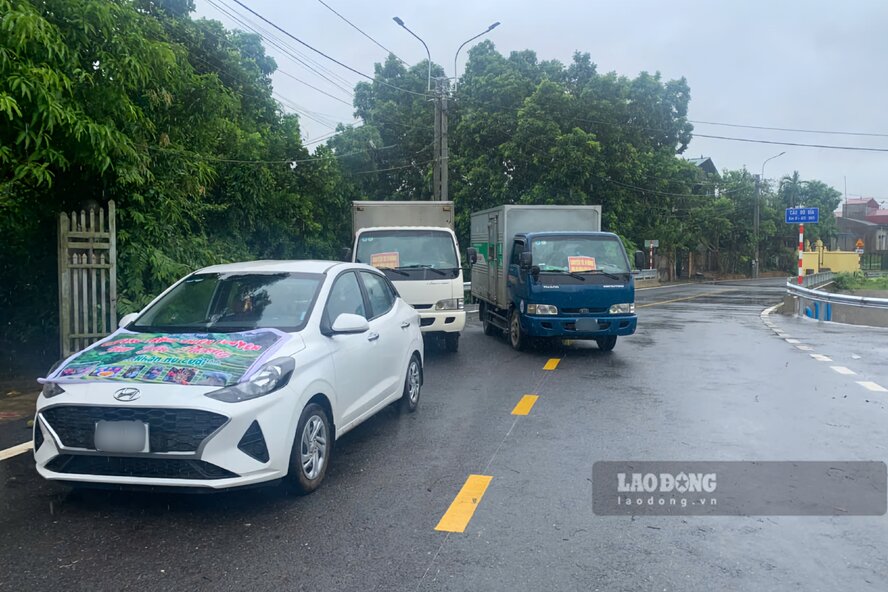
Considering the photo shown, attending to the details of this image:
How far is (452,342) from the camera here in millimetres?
12594

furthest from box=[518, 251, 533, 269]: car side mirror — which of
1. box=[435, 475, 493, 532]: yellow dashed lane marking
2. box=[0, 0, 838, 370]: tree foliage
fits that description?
box=[435, 475, 493, 532]: yellow dashed lane marking

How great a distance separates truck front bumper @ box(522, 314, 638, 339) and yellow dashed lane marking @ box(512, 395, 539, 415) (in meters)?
3.13

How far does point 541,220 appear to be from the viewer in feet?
48.0

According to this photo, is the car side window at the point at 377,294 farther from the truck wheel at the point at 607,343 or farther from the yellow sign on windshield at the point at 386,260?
the truck wheel at the point at 607,343

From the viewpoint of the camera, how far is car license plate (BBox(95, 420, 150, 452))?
15.0 ft

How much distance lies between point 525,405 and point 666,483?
2.87m

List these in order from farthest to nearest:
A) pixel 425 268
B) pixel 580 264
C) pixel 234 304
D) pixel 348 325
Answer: pixel 580 264
pixel 425 268
pixel 234 304
pixel 348 325

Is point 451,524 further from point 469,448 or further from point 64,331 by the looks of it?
point 64,331

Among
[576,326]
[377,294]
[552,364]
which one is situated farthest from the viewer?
[576,326]

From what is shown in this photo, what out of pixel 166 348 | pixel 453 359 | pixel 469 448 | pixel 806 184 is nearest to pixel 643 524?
pixel 469 448

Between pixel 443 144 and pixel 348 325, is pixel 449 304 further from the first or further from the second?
pixel 443 144

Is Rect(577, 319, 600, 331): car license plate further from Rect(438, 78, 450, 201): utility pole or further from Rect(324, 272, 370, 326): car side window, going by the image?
Rect(438, 78, 450, 201): utility pole

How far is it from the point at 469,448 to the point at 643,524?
200 cm

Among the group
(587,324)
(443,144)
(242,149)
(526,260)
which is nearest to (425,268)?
(526,260)
